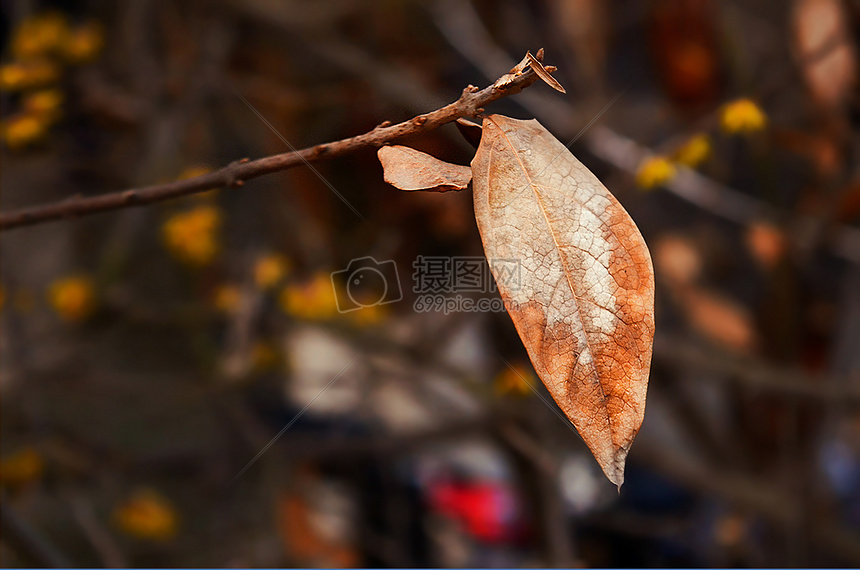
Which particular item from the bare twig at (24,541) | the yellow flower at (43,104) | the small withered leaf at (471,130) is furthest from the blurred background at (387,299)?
the small withered leaf at (471,130)

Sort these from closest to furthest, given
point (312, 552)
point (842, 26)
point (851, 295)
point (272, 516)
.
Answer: point (842, 26), point (272, 516), point (851, 295), point (312, 552)

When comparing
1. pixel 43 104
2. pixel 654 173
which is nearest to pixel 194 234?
pixel 43 104

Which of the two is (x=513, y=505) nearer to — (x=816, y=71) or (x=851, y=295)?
(x=851, y=295)

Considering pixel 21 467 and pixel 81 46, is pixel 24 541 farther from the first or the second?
pixel 81 46

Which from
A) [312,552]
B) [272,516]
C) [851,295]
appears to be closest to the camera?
[272,516]

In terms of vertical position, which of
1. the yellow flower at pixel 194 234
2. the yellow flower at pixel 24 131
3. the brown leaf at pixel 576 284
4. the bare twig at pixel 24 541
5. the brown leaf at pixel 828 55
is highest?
the brown leaf at pixel 576 284

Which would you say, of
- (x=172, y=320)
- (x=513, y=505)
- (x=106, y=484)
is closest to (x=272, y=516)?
(x=106, y=484)

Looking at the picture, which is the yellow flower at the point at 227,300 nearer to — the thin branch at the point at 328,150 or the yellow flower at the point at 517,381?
the yellow flower at the point at 517,381
